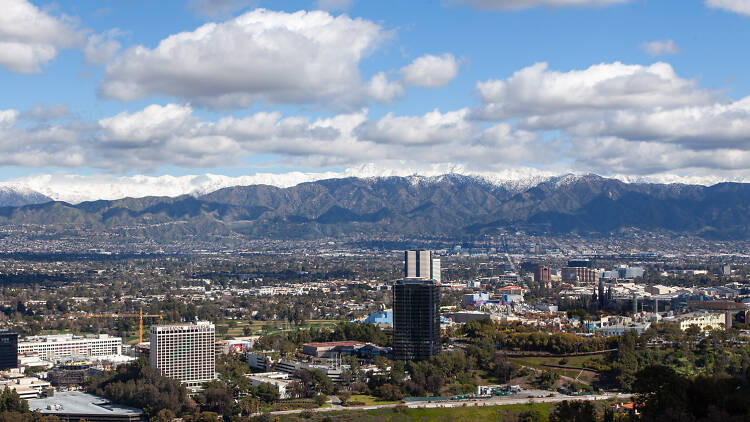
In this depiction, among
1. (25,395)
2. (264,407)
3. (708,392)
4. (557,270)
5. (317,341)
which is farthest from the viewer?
(557,270)

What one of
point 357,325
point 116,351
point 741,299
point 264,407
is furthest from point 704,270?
point 264,407

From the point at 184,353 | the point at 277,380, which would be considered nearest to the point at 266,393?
the point at 277,380

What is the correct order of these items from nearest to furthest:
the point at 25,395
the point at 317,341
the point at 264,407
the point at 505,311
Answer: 1. the point at 264,407
2. the point at 25,395
3. the point at 317,341
4. the point at 505,311

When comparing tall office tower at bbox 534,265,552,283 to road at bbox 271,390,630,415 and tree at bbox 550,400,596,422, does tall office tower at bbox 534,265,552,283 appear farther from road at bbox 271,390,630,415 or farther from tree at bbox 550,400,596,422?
tree at bbox 550,400,596,422

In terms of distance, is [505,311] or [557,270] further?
[557,270]

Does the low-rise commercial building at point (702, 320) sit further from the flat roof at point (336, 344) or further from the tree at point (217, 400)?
the tree at point (217, 400)

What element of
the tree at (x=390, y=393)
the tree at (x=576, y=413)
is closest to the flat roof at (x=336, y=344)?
the tree at (x=390, y=393)

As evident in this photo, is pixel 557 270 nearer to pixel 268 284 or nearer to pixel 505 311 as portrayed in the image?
pixel 268 284
